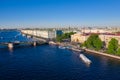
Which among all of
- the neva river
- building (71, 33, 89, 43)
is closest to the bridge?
building (71, 33, 89, 43)

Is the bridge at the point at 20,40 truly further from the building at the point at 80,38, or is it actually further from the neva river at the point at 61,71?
the neva river at the point at 61,71

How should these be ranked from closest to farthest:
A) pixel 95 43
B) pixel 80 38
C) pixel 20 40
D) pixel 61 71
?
pixel 61 71
pixel 95 43
pixel 80 38
pixel 20 40

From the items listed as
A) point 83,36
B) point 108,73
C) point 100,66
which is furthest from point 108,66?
point 83,36

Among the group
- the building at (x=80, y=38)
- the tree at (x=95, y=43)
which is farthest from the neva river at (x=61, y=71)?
the building at (x=80, y=38)

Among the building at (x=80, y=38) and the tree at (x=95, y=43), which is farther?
the building at (x=80, y=38)

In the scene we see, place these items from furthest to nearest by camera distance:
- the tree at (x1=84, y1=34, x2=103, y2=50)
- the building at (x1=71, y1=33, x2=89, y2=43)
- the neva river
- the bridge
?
the building at (x1=71, y1=33, x2=89, y2=43) < the bridge < the tree at (x1=84, y1=34, x2=103, y2=50) < the neva river

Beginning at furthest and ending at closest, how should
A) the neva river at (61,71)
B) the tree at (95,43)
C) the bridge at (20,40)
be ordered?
the bridge at (20,40) < the tree at (95,43) < the neva river at (61,71)

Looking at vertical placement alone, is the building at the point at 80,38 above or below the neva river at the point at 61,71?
above

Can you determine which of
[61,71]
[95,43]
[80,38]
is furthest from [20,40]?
[61,71]

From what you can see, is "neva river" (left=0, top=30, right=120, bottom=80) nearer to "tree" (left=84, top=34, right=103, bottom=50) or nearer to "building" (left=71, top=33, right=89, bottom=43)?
"tree" (left=84, top=34, right=103, bottom=50)

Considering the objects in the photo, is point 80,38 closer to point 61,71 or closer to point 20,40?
point 20,40

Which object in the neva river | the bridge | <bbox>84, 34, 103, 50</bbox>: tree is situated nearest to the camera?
the neva river

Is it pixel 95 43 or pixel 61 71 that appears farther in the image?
pixel 95 43
